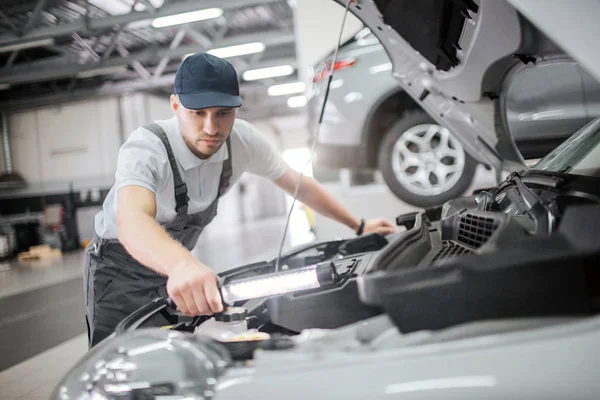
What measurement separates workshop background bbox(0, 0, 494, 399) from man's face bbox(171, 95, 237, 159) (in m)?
0.64

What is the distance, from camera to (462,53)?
5.23ft

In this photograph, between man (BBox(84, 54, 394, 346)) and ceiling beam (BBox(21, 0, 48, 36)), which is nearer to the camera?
man (BBox(84, 54, 394, 346))

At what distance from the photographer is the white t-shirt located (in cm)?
149

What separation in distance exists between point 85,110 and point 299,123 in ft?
26.2

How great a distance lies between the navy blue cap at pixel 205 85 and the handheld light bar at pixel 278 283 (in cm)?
66

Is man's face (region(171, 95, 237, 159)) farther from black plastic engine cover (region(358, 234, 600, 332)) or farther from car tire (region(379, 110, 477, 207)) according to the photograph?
car tire (region(379, 110, 477, 207))

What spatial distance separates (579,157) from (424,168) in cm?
215

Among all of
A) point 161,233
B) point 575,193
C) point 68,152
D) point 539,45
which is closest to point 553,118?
point 539,45

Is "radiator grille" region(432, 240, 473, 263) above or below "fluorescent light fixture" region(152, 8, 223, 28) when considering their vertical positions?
below

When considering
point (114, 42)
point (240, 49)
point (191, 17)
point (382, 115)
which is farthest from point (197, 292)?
point (114, 42)

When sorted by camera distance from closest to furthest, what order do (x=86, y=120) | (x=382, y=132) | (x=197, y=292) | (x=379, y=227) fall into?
(x=197, y=292) < (x=379, y=227) < (x=382, y=132) < (x=86, y=120)


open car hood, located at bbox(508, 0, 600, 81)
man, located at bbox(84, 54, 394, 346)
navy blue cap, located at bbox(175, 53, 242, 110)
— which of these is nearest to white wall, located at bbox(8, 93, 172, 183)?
man, located at bbox(84, 54, 394, 346)

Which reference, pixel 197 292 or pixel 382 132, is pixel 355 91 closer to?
pixel 382 132

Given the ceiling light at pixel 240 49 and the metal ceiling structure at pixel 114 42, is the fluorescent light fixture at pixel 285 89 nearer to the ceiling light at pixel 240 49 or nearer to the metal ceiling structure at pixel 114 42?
the metal ceiling structure at pixel 114 42
